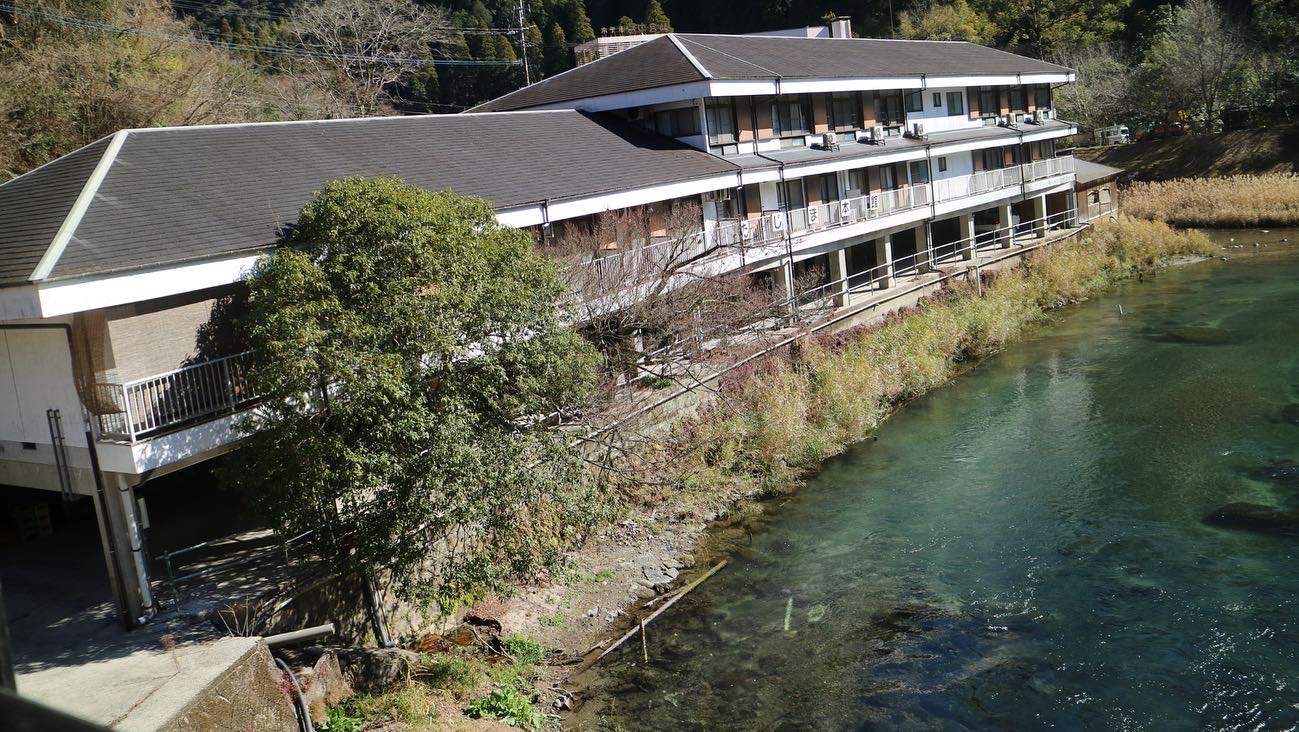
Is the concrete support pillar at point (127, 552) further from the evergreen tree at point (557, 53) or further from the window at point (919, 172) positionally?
the evergreen tree at point (557, 53)

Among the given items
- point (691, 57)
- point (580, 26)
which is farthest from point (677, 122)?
point (580, 26)

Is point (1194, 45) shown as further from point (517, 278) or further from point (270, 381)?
point (270, 381)

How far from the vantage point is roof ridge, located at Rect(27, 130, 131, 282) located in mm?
11938

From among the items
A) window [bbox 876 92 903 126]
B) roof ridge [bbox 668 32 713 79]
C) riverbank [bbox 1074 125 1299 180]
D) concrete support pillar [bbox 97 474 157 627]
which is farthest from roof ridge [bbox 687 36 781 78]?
riverbank [bbox 1074 125 1299 180]

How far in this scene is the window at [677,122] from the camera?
27.4 metres

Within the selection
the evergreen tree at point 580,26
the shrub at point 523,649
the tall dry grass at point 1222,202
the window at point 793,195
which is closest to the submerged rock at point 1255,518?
the shrub at point 523,649

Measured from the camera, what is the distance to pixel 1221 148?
167ft

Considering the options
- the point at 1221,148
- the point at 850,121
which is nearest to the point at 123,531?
the point at 850,121

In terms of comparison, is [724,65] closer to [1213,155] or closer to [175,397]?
[175,397]

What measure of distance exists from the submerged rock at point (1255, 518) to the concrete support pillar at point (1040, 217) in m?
24.1

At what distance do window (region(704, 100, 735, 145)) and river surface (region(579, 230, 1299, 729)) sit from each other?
9308mm

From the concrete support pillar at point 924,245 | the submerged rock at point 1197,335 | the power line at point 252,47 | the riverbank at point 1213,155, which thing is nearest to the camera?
the power line at point 252,47

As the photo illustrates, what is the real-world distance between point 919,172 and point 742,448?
62.1ft

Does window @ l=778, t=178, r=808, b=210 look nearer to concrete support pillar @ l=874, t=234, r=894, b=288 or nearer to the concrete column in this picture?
Answer: concrete support pillar @ l=874, t=234, r=894, b=288
